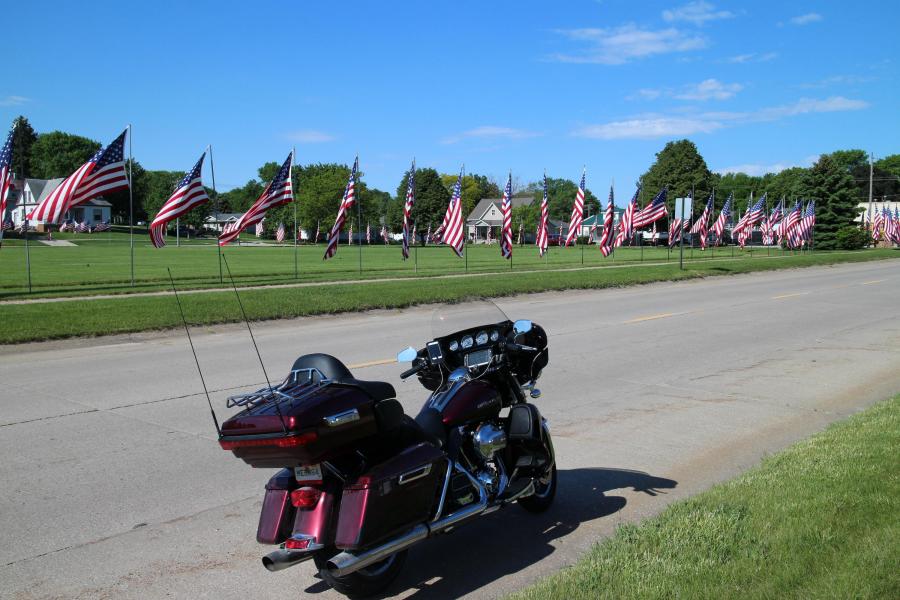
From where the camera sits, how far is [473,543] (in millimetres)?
4895

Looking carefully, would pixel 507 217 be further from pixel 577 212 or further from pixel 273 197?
pixel 273 197

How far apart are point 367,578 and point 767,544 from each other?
6.97ft

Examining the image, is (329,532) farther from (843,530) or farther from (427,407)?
(843,530)

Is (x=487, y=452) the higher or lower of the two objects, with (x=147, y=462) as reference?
higher

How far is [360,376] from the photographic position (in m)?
9.84

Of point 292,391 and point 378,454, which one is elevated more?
point 292,391

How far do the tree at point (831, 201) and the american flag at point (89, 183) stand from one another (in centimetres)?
6079

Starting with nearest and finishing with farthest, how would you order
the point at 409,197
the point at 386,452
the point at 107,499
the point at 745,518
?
the point at 386,452 → the point at 745,518 → the point at 107,499 → the point at 409,197

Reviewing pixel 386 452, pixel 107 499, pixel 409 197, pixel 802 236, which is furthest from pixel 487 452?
pixel 802 236

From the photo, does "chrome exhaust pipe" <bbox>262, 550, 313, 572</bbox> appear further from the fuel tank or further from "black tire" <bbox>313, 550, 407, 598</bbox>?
the fuel tank

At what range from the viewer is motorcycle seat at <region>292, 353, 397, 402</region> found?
3.81 m

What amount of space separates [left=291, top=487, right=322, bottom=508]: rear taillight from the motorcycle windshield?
4.95 feet

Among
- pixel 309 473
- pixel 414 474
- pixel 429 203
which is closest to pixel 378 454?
pixel 414 474

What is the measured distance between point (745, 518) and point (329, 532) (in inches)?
97.6
